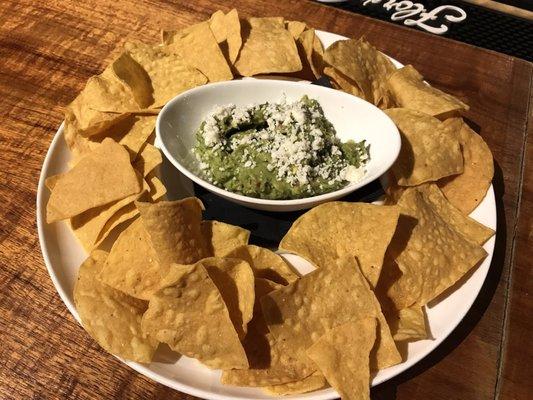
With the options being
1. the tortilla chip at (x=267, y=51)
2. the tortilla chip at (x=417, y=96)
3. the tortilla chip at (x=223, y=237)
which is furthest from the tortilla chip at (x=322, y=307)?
the tortilla chip at (x=267, y=51)

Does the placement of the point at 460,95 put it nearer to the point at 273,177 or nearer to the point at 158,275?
the point at 273,177

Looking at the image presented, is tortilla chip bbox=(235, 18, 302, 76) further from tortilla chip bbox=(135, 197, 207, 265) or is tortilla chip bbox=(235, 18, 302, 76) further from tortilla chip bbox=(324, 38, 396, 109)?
tortilla chip bbox=(135, 197, 207, 265)

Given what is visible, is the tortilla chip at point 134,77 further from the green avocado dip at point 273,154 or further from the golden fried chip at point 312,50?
the golden fried chip at point 312,50

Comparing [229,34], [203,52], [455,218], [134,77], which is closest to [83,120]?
[134,77]

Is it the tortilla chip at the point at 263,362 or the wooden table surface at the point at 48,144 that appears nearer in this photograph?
the tortilla chip at the point at 263,362

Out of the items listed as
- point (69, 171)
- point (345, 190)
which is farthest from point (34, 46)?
point (345, 190)

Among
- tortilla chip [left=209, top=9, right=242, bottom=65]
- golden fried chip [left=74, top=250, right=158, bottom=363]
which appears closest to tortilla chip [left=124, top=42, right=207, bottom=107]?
tortilla chip [left=209, top=9, right=242, bottom=65]
